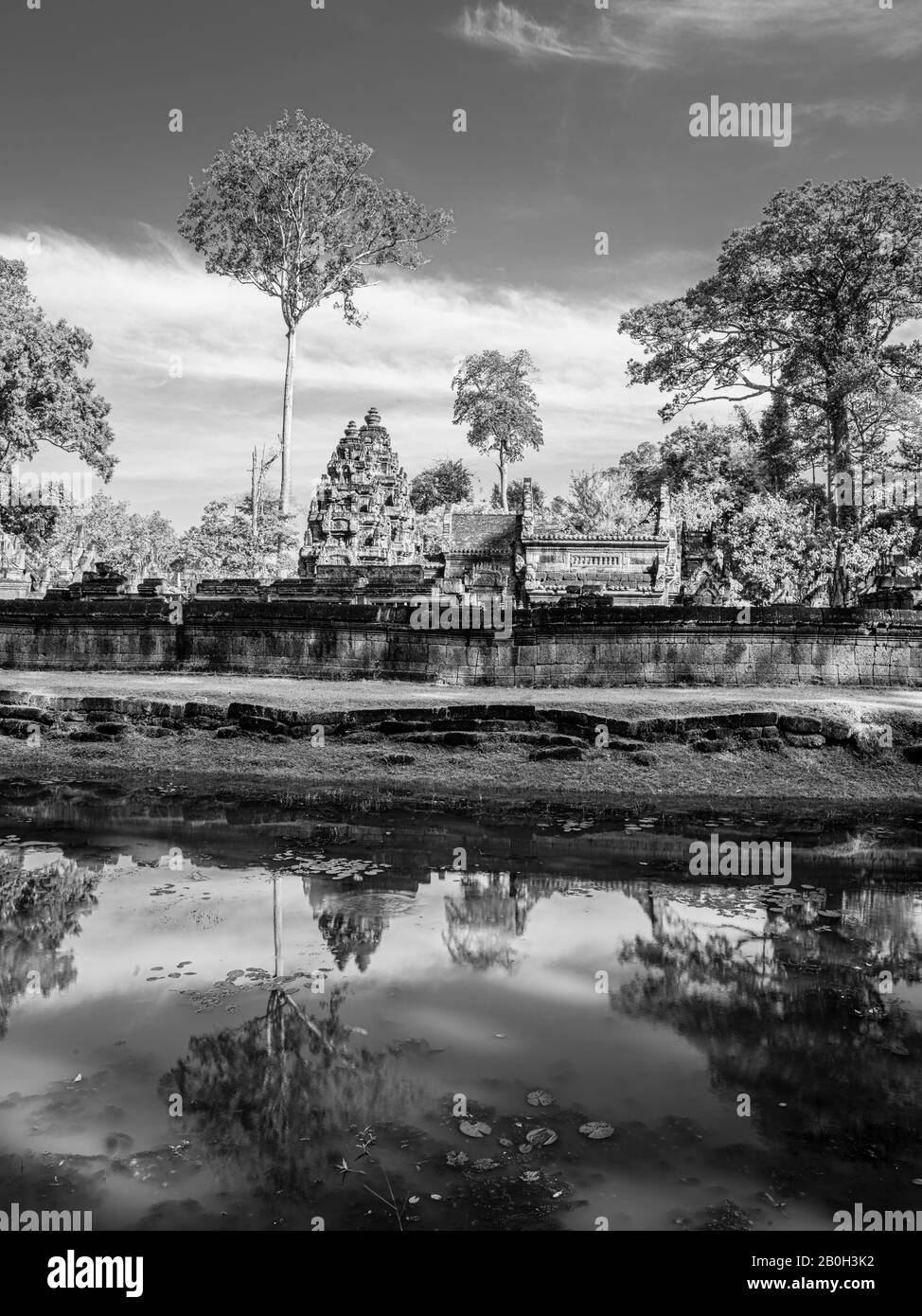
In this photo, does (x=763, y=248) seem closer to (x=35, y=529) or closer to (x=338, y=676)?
(x=338, y=676)

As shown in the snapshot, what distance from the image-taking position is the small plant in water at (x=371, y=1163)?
2.65 meters

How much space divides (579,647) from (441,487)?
5825 centimetres

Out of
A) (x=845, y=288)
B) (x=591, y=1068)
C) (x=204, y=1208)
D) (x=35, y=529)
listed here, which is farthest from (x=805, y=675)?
(x=35, y=529)

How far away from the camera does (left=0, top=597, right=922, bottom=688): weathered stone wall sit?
40.3 ft

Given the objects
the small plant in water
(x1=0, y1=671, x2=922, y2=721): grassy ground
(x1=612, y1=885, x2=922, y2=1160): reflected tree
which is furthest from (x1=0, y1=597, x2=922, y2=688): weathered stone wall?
the small plant in water

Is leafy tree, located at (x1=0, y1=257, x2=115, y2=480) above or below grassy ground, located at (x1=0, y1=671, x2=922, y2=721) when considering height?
above

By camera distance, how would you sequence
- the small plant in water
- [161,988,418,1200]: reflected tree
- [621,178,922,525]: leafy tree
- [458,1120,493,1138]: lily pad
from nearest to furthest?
the small plant in water < [161,988,418,1200]: reflected tree < [458,1120,493,1138]: lily pad < [621,178,922,525]: leafy tree

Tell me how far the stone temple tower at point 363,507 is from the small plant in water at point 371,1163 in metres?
34.4

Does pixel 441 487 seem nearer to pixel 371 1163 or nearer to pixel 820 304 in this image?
pixel 820 304

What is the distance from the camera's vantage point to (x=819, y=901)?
18.6ft

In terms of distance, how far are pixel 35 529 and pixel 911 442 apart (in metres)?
28.4

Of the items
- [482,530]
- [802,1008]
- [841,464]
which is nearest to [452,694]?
[802,1008]

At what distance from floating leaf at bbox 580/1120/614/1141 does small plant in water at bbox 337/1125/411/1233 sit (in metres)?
0.69

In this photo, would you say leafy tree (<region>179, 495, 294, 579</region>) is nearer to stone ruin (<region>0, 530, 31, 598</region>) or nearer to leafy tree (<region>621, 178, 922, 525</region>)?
stone ruin (<region>0, 530, 31, 598</region>)
